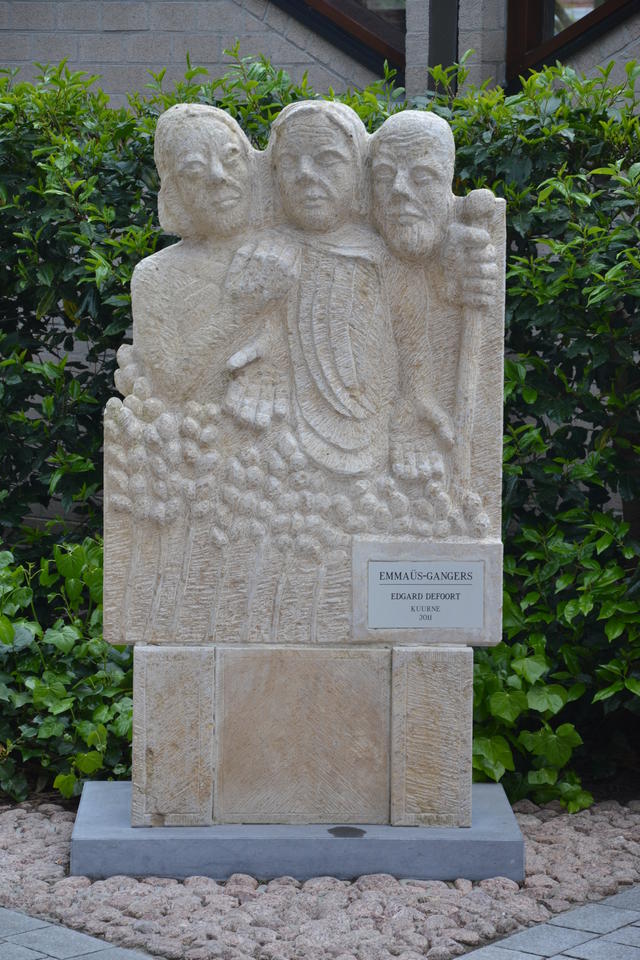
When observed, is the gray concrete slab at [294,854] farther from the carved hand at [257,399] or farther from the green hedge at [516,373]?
the carved hand at [257,399]

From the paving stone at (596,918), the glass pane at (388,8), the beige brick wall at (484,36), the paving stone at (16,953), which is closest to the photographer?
the paving stone at (16,953)

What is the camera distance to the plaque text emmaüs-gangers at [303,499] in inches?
142

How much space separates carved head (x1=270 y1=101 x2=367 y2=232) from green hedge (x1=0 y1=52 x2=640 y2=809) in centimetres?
111

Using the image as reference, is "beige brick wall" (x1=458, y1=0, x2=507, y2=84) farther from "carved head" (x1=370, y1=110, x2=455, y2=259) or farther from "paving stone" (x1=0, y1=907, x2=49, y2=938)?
"paving stone" (x1=0, y1=907, x2=49, y2=938)

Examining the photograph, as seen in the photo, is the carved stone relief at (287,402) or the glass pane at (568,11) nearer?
the carved stone relief at (287,402)

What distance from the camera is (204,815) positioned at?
12.0ft

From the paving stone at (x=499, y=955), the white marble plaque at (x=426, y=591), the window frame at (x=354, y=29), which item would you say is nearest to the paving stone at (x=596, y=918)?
the paving stone at (x=499, y=955)

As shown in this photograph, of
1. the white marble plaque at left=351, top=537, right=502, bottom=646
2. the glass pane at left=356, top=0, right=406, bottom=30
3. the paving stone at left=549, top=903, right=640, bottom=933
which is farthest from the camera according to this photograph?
the glass pane at left=356, top=0, right=406, bottom=30

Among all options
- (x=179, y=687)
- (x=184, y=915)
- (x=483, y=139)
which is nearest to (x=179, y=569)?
(x=179, y=687)

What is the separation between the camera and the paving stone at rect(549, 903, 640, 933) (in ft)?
10.6

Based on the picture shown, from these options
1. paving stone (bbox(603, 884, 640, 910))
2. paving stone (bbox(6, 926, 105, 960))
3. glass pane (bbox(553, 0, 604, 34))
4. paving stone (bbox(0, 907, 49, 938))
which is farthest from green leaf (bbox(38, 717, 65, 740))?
glass pane (bbox(553, 0, 604, 34))

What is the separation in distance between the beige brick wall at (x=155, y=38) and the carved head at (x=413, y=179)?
4535mm

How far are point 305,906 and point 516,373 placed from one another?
2.12 meters

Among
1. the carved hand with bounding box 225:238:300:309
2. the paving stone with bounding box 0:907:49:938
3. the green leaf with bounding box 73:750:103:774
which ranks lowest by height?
the paving stone with bounding box 0:907:49:938
